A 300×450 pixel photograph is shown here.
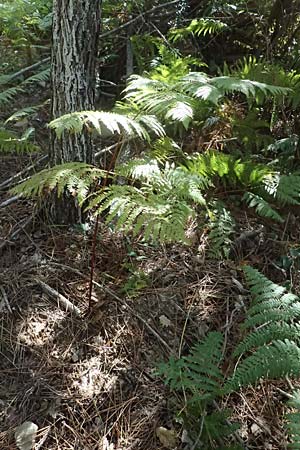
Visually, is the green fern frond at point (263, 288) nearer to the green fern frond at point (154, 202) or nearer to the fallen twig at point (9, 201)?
the green fern frond at point (154, 202)

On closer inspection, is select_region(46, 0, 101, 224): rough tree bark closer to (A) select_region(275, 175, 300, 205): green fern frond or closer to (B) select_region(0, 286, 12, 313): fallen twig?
(B) select_region(0, 286, 12, 313): fallen twig

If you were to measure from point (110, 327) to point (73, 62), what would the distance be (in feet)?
4.52

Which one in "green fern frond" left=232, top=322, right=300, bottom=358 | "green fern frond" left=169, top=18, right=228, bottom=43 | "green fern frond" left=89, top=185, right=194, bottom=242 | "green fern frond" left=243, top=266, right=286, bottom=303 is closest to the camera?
"green fern frond" left=89, top=185, right=194, bottom=242

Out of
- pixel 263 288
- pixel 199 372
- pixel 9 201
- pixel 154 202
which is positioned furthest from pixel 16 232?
pixel 263 288

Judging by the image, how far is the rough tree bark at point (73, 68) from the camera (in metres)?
2.25

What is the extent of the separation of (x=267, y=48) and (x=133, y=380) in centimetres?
282

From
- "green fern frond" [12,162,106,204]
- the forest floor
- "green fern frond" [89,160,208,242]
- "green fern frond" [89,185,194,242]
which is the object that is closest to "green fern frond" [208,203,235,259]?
the forest floor

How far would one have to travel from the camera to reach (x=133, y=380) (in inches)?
80.4

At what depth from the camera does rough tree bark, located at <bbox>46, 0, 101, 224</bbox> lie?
2248 mm

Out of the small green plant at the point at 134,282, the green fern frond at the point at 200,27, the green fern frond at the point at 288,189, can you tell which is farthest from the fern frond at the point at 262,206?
the green fern frond at the point at 200,27

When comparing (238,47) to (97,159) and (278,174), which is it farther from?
(97,159)

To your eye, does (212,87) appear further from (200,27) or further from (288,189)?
(200,27)

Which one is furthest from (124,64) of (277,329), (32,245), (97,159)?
(277,329)

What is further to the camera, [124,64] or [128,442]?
[124,64]
